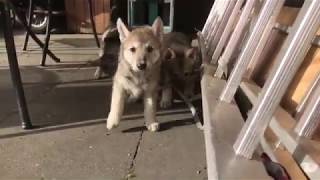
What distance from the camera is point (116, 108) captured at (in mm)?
3189

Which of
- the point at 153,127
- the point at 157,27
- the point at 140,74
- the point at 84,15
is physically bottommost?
the point at 84,15

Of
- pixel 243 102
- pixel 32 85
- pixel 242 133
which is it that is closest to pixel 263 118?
pixel 242 133

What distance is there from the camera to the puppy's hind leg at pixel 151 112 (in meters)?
3.21

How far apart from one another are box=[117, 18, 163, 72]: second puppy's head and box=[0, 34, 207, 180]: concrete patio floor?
17.1 inches

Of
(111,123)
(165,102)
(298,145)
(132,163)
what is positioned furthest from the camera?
(165,102)

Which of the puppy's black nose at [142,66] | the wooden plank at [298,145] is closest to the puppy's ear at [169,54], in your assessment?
the puppy's black nose at [142,66]

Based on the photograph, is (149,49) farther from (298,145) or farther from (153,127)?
(298,145)

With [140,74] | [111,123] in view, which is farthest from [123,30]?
[111,123]

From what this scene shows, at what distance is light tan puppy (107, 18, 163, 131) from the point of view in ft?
10.5

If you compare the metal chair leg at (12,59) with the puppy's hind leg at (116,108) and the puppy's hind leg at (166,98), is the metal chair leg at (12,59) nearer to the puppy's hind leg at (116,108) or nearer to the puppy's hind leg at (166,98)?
the puppy's hind leg at (116,108)

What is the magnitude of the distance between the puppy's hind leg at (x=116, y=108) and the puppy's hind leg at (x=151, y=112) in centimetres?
17

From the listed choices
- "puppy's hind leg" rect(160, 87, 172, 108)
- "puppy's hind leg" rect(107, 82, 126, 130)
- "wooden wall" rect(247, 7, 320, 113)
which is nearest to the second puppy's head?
"puppy's hind leg" rect(107, 82, 126, 130)

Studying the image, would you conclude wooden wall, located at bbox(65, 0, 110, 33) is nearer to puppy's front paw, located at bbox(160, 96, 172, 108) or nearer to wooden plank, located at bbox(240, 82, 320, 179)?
puppy's front paw, located at bbox(160, 96, 172, 108)

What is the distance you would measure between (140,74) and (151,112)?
0.88 ft
